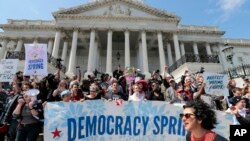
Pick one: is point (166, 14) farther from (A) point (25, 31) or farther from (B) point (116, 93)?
(B) point (116, 93)

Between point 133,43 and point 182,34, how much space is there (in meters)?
8.40

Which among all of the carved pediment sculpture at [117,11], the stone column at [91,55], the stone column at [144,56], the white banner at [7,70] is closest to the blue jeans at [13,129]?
the white banner at [7,70]

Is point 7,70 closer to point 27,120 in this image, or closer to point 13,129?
point 13,129

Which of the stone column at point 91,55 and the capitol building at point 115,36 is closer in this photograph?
the stone column at point 91,55

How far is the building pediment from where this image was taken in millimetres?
37312

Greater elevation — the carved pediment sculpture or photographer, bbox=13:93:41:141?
the carved pediment sculpture

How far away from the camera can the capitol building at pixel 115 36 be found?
113 ft

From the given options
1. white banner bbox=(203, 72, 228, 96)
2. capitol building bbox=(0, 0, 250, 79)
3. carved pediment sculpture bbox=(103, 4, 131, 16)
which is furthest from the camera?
carved pediment sculpture bbox=(103, 4, 131, 16)

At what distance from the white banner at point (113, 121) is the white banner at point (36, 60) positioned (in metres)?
3.56

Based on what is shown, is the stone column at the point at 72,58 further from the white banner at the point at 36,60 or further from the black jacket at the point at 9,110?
the black jacket at the point at 9,110

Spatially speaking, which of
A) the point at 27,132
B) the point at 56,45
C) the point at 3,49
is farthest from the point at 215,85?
the point at 3,49

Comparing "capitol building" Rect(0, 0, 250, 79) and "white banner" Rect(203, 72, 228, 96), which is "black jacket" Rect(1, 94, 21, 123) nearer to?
"white banner" Rect(203, 72, 228, 96)

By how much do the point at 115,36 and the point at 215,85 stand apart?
1217 inches

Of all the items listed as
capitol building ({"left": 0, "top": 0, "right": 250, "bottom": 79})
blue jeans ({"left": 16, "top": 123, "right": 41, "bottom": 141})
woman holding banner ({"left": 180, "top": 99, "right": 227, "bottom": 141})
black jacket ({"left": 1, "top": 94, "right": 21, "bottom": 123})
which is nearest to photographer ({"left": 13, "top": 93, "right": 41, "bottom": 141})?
blue jeans ({"left": 16, "top": 123, "right": 41, "bottom": 141})
